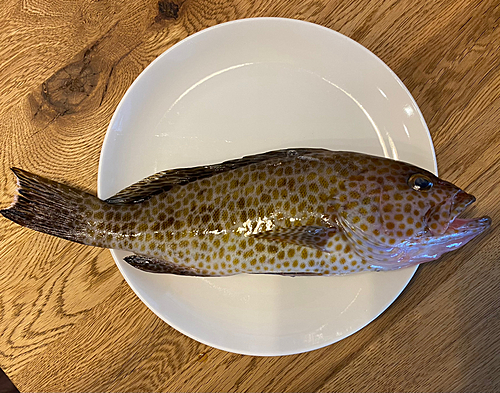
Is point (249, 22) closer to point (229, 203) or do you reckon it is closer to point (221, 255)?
point (229, 203)

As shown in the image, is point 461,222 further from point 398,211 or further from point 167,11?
point 167,11

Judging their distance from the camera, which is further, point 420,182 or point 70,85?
point 70,85

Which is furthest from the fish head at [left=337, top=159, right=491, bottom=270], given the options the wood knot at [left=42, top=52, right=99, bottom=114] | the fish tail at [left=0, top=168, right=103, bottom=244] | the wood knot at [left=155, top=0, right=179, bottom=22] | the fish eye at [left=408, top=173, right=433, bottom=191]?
the wood knot at [left=42, top=52, right=99, bottom=114]

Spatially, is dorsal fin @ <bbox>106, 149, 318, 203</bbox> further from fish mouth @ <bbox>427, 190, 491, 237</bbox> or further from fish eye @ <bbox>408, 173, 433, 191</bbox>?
fish mouth @ <bbox>427, 190, 491, 237</bbox>

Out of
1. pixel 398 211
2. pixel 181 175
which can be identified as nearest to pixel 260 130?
pixel 181 175

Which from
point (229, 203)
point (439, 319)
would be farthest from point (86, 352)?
point (439, 319)

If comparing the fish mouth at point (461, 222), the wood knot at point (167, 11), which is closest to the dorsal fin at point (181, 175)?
the fish mouth at point (461, 222)

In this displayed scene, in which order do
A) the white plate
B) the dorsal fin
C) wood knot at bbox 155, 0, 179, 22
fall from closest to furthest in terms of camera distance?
the dorsal fin
the white plate
wood knot at bbox 155, 0, 179, 22

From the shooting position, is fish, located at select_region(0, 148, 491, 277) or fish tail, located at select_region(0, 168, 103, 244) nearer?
fish, located at select_region(0, 148, 491, 277)
